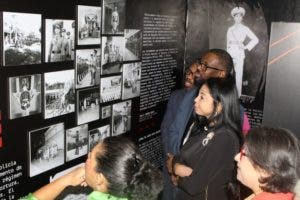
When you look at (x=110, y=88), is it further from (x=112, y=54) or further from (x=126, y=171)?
(x=126, y=171)

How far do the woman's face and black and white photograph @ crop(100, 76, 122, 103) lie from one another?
0.94 metres

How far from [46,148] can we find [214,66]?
2.00 m

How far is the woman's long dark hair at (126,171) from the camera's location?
1921 mm

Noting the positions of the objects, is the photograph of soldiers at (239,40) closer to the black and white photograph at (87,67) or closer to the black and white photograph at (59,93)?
the black and white photograph at (87,67)

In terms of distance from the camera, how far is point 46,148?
3.04m

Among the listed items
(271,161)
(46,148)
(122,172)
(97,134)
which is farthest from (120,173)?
(97,134)

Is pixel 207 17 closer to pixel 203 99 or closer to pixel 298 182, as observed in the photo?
pixel 203 99

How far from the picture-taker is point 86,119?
3.46 metres

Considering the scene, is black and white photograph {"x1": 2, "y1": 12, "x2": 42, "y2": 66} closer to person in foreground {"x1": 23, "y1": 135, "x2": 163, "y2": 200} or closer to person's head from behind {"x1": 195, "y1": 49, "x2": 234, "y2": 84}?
person in foreground {"x1": 23, "y1": 135, "x2": 163, "y2": 200}

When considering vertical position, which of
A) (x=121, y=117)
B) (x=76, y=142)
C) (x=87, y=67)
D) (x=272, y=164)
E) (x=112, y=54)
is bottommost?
(x=76, y=142)

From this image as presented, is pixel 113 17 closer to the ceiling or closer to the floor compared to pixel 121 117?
closer to the ceiling

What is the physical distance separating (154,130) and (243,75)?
140 cm

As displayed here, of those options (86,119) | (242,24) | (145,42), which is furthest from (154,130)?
(242,24)

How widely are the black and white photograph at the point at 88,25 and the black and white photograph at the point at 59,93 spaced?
0.31 meters
